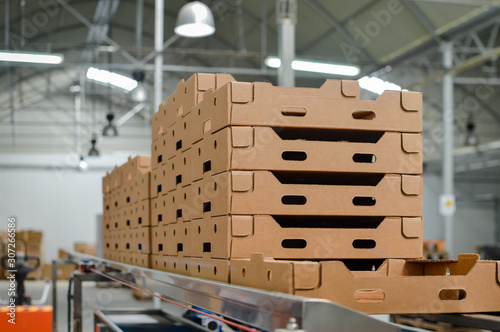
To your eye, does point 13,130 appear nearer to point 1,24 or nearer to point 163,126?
point 1,24

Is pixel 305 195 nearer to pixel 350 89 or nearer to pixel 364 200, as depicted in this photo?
pixel 350 89

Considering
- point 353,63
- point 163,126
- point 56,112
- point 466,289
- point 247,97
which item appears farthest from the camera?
point 56,112

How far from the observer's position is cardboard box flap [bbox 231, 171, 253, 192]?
2.02m

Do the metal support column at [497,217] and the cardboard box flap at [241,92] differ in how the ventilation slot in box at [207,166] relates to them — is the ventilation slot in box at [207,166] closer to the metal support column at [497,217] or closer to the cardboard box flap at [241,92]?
the cardboard box flap at [241,92]

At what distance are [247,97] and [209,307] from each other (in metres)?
0.67

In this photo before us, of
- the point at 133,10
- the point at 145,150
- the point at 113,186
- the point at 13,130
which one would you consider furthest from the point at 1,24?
the point at 113,186

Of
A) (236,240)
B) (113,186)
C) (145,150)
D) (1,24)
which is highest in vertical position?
(1,24)

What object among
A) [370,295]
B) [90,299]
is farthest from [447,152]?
[370,295]

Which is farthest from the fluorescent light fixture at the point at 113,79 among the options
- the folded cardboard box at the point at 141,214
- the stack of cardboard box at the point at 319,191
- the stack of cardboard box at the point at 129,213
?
the stack of cardboard box at the point at 319,191

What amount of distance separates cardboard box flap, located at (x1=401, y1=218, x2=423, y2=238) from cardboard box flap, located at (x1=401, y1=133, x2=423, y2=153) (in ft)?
0.79

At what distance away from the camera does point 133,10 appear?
17.3 meters

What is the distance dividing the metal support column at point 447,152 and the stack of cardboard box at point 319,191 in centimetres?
943

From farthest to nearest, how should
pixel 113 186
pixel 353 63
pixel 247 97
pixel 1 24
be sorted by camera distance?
pixel 1 24 < pixel 353 63 < pixel 113 186 < pixel 247 97

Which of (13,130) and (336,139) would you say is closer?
(336,139)
